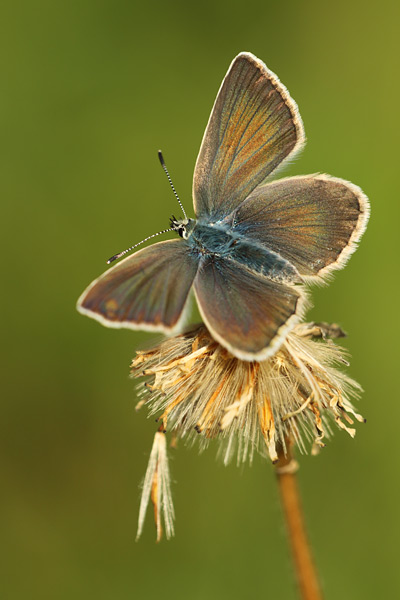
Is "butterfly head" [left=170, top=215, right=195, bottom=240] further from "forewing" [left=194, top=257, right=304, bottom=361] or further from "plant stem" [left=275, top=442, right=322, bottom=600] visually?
"plant stem" [left=275, top=442, right=322, bottom=600]

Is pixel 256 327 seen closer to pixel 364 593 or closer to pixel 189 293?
pixel 189 293

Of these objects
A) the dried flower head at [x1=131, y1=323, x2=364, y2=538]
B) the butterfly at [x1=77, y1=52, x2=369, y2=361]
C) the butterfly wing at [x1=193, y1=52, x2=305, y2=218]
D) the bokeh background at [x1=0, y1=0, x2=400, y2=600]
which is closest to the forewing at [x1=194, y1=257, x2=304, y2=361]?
the butterfly at [x1=77, y1=52, x2=369, y2=361]

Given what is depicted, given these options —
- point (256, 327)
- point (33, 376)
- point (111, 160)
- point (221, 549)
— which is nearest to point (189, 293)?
point (256, 327)

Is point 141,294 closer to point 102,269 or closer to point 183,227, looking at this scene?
point 183,227

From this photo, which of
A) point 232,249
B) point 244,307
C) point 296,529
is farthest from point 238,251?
point 296,529

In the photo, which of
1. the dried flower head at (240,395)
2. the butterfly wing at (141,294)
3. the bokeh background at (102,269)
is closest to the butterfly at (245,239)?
the butterfly wing at (141,294)
